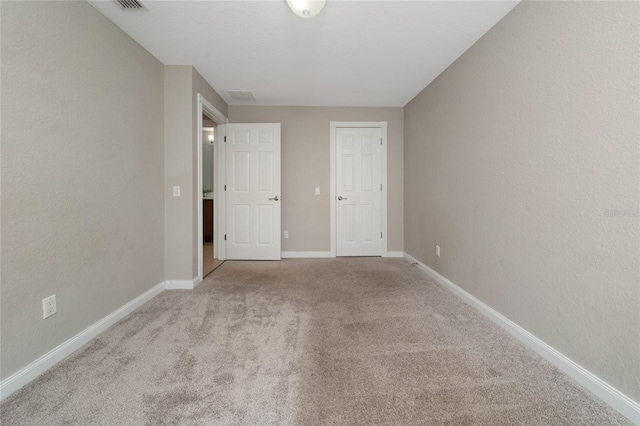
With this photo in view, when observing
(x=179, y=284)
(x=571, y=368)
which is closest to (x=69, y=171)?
(x=179, y=284)

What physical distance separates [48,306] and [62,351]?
308mm

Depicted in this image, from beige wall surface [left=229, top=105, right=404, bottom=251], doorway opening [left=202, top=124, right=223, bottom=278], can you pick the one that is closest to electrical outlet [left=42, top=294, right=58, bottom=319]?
doorway opening [left=202, top=124, right=223, bottom=278]

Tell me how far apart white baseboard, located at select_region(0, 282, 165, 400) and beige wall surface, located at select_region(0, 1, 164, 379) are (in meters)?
0.04

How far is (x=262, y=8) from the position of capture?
1.80m

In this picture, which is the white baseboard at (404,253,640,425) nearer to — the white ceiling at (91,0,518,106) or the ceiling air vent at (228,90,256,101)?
the white ceiling at (91,0,518,106)

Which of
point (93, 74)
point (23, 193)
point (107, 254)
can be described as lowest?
point (107, 254)

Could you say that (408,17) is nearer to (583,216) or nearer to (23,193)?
(583,216)

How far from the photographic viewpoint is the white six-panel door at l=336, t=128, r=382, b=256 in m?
3.98

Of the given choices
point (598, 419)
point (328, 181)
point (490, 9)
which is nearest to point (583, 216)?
point (598, 419)

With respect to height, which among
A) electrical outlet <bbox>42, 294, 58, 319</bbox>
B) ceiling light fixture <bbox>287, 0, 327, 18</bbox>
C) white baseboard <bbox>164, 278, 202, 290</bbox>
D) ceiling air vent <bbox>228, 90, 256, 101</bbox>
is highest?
ceiling air vent <bbox>228, 90, 256, 101</bbox>

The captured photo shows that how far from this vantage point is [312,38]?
7.02ft

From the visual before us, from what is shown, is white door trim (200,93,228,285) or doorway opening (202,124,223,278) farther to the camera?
doorway opening (202,124,223,278)

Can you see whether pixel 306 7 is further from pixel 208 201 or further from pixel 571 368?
pixel 208 201

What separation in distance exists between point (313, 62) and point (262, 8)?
0.82 metres
